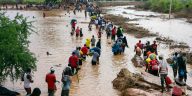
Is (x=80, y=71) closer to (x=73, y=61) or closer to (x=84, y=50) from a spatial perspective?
(x=73, y=61)

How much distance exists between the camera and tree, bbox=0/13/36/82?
18.0 m

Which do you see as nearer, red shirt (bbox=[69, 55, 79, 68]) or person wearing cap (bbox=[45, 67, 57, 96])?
person wearing cap (bbox=[45, 67, 57, 96])

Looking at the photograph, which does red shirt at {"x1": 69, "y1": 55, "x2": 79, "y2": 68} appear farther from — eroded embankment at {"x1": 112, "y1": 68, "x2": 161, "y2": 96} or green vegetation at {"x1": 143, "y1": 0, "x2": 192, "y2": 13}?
green vegetation at {"x1": 143, "y1": 0, "x2": 192, "y2": 13}

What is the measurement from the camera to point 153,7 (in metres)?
98.3

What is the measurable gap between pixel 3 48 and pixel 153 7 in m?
82.8

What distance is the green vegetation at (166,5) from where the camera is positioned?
86.2 metres

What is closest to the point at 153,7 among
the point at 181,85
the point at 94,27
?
the point at 94,27

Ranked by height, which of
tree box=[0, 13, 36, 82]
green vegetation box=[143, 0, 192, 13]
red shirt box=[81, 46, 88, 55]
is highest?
tree box=[0, 13, 36, 82]

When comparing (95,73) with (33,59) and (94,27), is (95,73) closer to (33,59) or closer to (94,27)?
(33,59)

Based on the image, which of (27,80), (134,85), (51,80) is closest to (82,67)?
(134,85)

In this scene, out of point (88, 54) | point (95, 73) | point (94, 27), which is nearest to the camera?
Result: point (95, 73)

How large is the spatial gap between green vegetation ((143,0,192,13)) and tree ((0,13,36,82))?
2625 inches

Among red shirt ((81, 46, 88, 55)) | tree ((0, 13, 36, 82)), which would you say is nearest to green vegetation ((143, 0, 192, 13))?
red shirt ((81, 46, 88, 55))

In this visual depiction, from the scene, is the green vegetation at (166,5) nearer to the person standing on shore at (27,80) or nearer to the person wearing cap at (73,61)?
the person wearing cap at (73,61)
